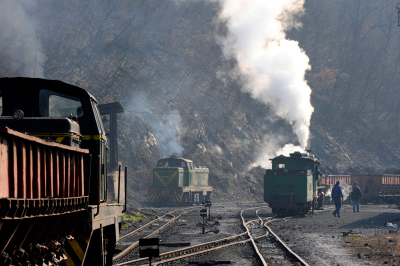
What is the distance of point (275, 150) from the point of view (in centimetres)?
5212

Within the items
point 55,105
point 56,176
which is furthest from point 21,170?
point 55,105

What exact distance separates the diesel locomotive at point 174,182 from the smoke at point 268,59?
38.0ft

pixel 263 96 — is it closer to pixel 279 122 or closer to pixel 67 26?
pixel 279 122

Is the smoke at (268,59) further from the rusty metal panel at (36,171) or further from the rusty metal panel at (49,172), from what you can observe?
the rusty metal panel at (36,171)

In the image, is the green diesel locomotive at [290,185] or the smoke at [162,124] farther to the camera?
the smoke at [162,124]

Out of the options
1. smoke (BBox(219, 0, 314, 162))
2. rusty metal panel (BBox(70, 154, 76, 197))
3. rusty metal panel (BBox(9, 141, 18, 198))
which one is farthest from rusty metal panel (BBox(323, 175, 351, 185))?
rusty metal panel (BBox(9, 141, 18, 198))

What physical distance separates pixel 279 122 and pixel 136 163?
23.3 meters

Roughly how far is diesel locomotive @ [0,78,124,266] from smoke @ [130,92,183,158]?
3149cm

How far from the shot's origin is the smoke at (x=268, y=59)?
142ft

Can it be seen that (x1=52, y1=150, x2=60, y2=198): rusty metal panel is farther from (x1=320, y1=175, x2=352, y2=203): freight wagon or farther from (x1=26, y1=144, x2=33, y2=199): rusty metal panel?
(x1=320, y1=175, x2=352, y2=203): freight wagon

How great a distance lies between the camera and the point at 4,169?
11.4ft

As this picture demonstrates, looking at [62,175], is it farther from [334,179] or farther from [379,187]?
[379,187]

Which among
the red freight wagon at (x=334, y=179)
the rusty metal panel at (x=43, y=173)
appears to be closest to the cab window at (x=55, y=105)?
the rusty metal panel at (x=43, y=173)

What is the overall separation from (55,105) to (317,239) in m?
10.9
